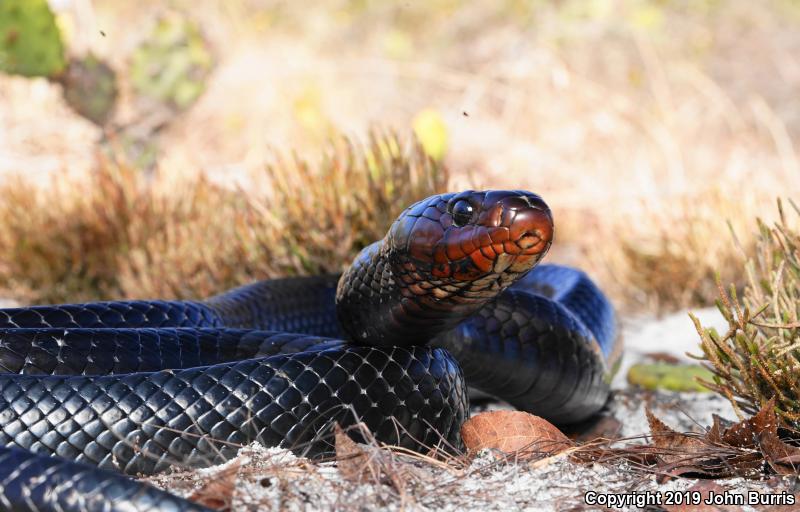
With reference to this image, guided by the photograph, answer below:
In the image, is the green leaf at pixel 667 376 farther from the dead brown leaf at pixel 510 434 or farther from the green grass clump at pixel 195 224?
the dead brown leaf at pixel 510 434

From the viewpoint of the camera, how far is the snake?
2033mm

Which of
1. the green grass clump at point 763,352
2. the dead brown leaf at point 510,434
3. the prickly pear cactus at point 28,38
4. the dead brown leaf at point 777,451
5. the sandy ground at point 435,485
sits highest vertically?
the prickly pear cactus at point 28,38

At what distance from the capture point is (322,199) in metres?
4.48

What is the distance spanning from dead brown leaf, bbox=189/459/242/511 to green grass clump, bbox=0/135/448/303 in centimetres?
265

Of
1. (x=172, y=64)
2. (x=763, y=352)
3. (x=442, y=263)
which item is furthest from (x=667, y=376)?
(x=172, y=64)

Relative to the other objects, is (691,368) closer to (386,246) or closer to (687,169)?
(386,246)

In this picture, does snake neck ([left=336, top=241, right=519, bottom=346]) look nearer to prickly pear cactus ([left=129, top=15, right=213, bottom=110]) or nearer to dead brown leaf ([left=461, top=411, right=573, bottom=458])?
dead brown leaf ([left=461, top=411, right=573, bottom=458])

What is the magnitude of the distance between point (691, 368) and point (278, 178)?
2.35 metres

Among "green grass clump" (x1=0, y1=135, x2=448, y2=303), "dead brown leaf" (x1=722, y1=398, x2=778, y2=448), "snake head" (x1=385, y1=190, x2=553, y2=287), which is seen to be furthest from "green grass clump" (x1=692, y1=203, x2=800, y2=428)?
"green grass clump" (x1=0, y1=135, x2=448, y2=303)

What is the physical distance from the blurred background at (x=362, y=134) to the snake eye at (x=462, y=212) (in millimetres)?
1168

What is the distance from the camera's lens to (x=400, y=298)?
243 cm

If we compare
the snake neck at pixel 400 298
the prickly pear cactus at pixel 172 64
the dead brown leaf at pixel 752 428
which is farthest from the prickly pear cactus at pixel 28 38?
the dead brown leaf at pixel 752 428

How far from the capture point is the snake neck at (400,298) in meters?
2.26

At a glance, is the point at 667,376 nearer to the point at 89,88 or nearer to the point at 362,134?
the point at 89,88
